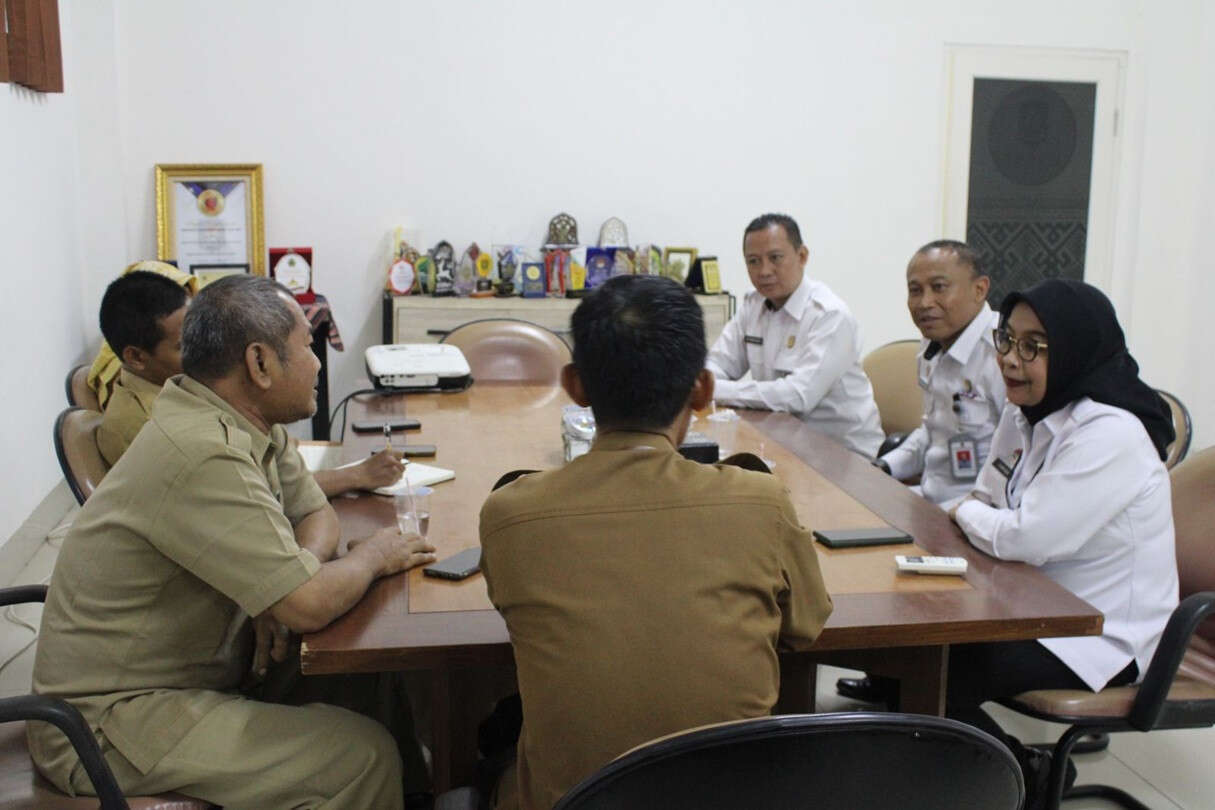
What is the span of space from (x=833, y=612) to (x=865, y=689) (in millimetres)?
1498

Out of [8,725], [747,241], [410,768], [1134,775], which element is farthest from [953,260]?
[8,725]

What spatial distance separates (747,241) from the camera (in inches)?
154

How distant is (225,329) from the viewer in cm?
184

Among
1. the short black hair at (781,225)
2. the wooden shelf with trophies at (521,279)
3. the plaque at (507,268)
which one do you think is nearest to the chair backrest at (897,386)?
the short black hair at (781,225)

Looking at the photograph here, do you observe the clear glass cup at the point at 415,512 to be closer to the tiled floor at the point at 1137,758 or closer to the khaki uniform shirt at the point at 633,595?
the khaki uniform shirt at the point at 633,595

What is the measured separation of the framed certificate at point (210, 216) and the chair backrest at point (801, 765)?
4583mm

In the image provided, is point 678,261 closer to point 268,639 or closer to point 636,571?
point 268,639

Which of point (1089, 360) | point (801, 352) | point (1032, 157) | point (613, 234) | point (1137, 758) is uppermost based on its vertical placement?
point (1032, 157)

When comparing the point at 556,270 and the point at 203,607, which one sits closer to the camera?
the point at 203,607

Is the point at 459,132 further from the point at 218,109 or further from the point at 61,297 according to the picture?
Answer: the point at 61,297

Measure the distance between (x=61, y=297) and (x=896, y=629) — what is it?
4.06 m

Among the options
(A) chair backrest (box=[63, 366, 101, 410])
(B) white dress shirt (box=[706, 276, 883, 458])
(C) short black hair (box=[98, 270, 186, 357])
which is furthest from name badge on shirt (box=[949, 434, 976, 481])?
(A) chair backrest (box=[63, 366, 101, 410])

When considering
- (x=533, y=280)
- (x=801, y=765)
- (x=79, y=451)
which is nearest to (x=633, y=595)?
(x=801, y=765)

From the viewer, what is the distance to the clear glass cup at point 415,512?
2162 mm
